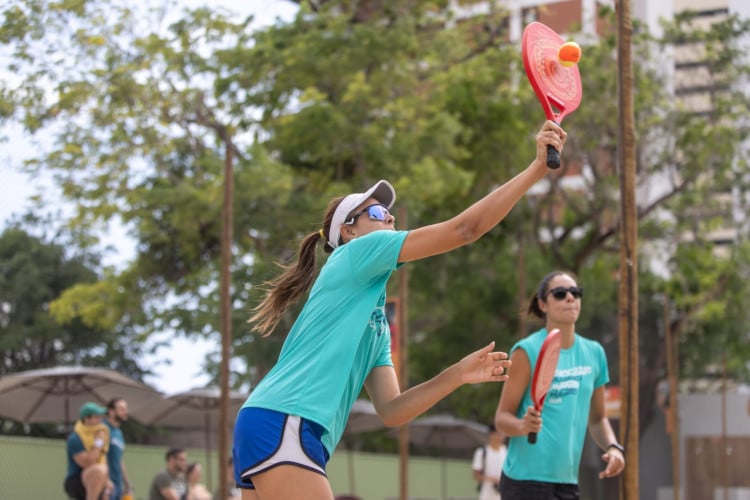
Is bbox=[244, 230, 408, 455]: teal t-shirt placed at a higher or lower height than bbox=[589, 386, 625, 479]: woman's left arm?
higher

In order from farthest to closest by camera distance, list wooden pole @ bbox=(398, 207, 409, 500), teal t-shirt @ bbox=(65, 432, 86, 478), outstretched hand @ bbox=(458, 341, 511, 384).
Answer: wooden pole @ bbox=(398, 207, 409, 500)
teal t-shirt @ bbox=(65, 432, 86, 478)
outstretched hand @ bbox=(458, 341, 511, 384)

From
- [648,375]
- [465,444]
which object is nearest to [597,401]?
[465,444]

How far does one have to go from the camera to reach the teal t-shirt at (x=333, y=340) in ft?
12.4

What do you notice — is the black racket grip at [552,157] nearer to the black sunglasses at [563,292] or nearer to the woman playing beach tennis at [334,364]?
the woman playing beach tennis at [334,364]

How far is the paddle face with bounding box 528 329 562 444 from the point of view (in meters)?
5.75

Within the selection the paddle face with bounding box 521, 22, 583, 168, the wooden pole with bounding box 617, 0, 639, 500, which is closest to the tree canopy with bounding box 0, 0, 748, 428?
the wooden pole with bounding box 617, 0, 639, 500

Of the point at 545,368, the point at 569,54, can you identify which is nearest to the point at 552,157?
the point at 569,54

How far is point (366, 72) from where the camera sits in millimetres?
23031

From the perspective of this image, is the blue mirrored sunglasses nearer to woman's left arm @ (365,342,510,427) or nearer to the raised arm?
the raised arm

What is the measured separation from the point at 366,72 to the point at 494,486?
11417 millimetres

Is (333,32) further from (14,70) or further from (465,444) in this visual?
(14,70)

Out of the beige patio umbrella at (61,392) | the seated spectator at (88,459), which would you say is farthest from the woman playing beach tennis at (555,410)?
the beige patio umbrella at (61,392)

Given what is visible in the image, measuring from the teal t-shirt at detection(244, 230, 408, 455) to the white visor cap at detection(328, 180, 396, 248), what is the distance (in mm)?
266

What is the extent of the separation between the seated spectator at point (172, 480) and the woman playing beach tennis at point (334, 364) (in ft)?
32.3
